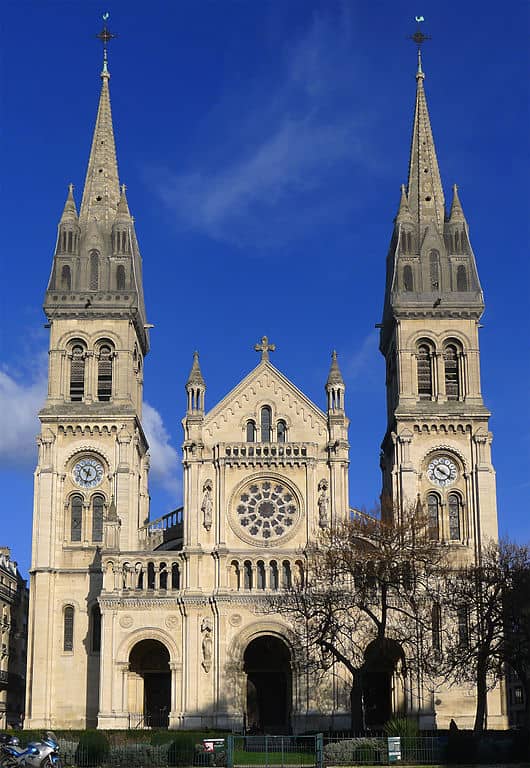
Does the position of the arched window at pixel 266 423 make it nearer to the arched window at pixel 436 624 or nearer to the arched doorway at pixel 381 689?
the arched doorway at pixel 381 689

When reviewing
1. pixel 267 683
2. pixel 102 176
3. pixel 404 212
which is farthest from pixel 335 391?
pixel 102 176

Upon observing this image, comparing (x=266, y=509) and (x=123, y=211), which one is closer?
(x=266, y=509)

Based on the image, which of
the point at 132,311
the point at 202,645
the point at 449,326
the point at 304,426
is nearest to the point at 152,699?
the point at 202,645

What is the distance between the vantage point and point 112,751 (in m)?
48.7

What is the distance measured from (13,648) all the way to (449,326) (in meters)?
43.0

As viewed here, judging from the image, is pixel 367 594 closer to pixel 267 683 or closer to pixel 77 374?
pixel 267 683

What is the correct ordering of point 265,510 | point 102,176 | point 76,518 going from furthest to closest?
point 102,176
point 76,518
point 265,510

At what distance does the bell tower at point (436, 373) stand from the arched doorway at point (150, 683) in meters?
17.5

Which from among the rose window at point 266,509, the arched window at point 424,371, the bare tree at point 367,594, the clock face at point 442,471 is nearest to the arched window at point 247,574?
the rose window at point 266,509

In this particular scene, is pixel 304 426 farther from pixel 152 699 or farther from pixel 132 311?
pixel 152 699

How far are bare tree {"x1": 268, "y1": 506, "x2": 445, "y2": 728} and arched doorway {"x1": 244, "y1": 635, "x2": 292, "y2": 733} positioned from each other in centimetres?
469

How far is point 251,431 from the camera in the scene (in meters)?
79.0

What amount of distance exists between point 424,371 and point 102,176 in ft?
86.9

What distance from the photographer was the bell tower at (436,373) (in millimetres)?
78062
